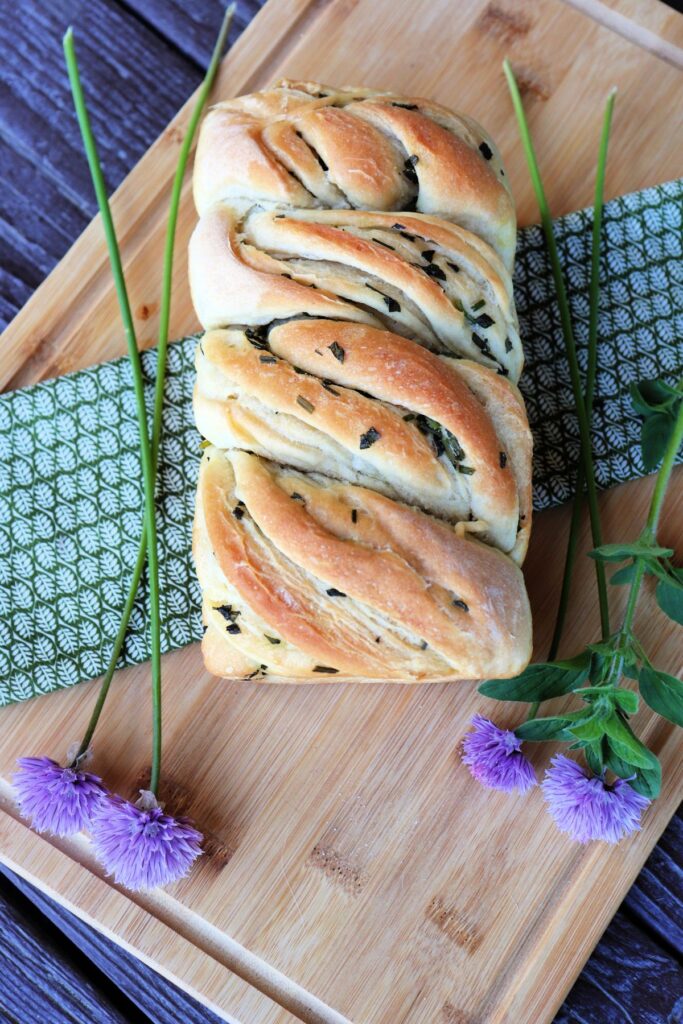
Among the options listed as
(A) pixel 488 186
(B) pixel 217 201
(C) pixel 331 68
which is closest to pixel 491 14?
(C) pixel 331 68

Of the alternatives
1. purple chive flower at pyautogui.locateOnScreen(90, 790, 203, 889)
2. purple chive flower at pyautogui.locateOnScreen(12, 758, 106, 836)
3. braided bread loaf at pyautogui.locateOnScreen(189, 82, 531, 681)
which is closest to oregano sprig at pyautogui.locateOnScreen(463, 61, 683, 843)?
braided bread loaf at pyautogui.locateOnScreen(189, 82, 531, 681)

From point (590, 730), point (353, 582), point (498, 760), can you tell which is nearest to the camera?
point (353, 582)

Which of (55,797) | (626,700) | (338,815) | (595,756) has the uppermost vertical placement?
(626,700)

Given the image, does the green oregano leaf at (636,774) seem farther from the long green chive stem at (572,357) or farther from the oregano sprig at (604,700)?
the long green chive stem at (572,357)

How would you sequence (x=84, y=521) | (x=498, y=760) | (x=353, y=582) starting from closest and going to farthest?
1. (x=353, y=582)
2. (x=498, y=760)
3. (x=84, y=521)

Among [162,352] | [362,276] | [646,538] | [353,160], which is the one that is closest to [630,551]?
[646,538]

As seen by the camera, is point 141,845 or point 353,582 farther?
point 141,845

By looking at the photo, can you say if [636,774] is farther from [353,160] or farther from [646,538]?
[353,160]
